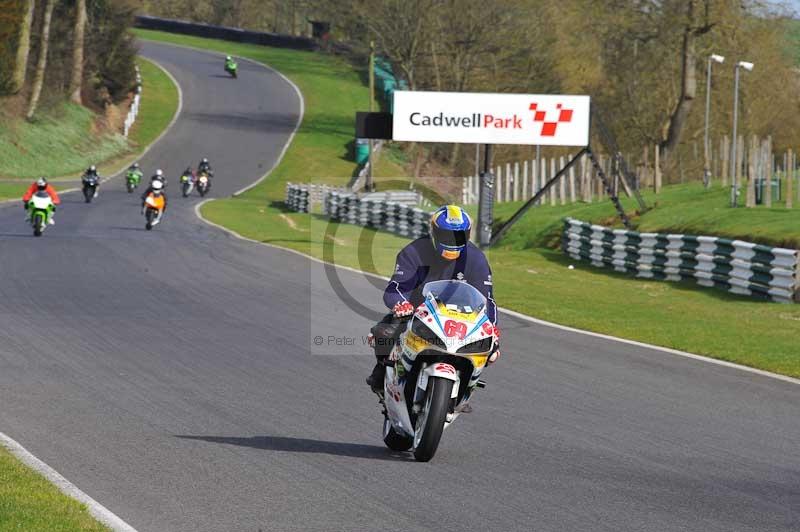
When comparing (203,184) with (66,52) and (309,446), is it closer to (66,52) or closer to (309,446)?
(66,52)

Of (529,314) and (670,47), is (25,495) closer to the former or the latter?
(529,314)

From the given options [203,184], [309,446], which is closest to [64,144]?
[203,184]

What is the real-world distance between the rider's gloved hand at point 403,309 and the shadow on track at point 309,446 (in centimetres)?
103

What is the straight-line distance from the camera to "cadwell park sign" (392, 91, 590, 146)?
30.3 meters

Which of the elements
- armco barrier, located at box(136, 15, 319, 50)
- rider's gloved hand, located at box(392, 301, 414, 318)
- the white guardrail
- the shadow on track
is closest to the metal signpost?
the shadow on track

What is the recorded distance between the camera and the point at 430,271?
28.3 ft

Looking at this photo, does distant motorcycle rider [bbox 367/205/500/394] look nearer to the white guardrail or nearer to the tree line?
the tree line

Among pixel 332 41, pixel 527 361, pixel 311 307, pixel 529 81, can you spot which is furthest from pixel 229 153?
pixel 527 361

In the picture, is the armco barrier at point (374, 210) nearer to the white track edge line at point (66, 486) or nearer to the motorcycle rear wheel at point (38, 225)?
the motorcycle rear wheel at point (38, 225)

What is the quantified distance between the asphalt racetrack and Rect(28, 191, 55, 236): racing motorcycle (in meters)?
9.50

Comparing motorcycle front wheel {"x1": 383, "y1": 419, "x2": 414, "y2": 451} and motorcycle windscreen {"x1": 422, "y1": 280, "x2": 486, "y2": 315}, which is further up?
motorcycle windscreen {"x1": 422, "y1": 280, "x2": 486, "y2": 315}

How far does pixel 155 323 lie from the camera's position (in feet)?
54.0

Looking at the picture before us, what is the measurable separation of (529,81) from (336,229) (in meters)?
25.0

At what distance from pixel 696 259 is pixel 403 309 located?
18.0 m
